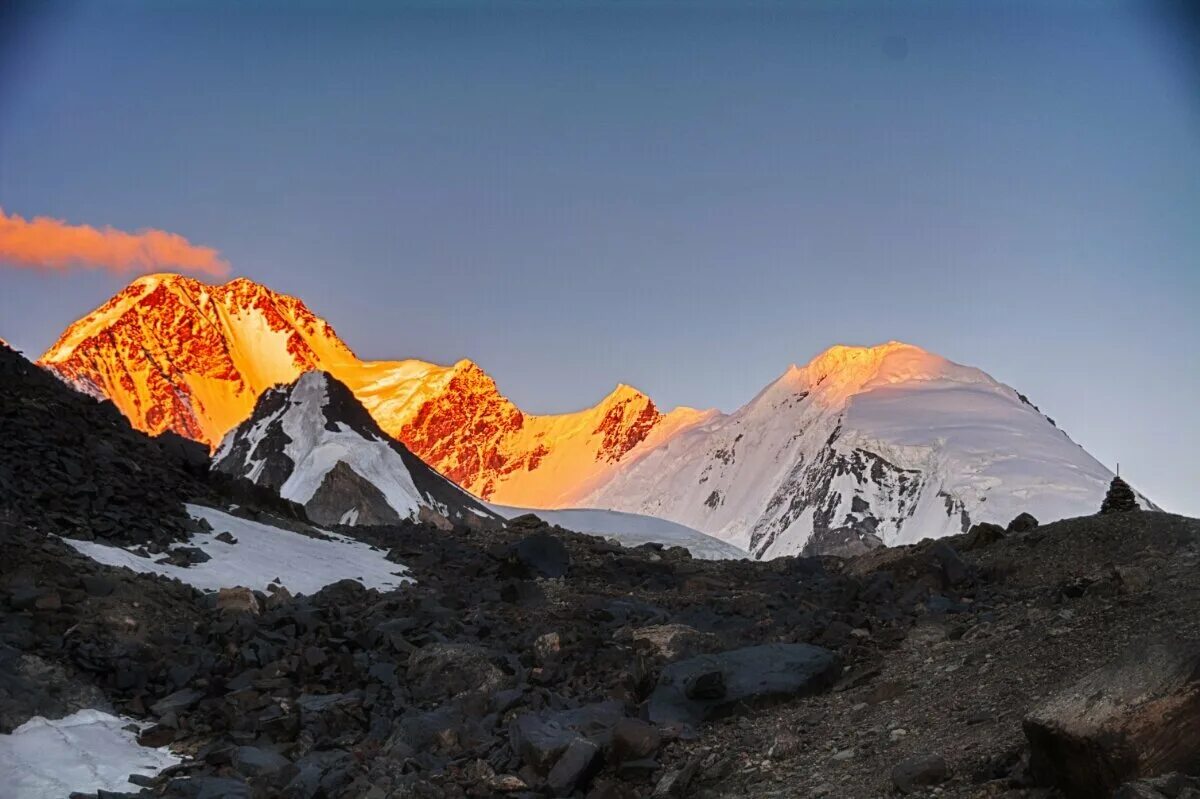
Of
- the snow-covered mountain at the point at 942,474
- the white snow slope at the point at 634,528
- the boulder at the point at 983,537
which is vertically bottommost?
the boulder at the point at 983,537

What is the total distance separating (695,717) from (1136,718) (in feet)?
17.6

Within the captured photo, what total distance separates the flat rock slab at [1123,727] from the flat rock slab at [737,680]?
4.54 m

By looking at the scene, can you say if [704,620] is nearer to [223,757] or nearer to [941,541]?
[941,541]

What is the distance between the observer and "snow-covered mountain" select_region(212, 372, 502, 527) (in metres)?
78.4

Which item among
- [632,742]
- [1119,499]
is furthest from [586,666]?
[1119,499]

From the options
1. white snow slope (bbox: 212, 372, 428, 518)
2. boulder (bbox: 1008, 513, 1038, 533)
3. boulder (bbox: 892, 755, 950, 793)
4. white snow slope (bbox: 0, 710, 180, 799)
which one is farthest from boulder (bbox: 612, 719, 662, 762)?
white snow slope (bbox: 212, 372, 428, 518)

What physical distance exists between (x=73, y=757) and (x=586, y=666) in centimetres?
608

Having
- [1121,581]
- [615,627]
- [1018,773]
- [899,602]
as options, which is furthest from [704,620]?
[1018,773]

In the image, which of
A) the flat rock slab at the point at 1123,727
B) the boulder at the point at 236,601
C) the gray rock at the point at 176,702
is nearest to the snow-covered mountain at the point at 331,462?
the boulder at the point at 236,601

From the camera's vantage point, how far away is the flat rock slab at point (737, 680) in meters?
11.7

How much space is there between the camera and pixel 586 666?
13859 mm

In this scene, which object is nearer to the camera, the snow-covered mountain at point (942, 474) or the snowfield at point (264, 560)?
the snowfield at point (264, 560)

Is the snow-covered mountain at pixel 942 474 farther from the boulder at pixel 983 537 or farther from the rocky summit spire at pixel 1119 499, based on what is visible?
the boulder at pixel 983 537

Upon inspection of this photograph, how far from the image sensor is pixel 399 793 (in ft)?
32.2
